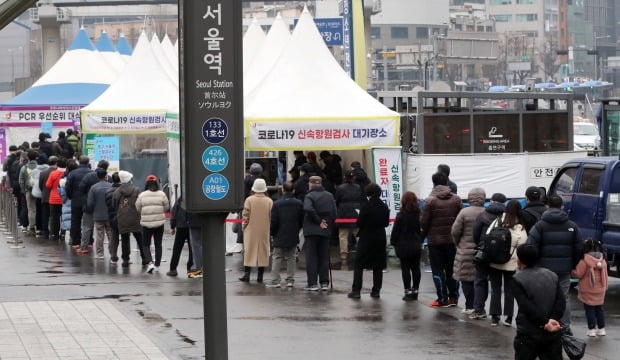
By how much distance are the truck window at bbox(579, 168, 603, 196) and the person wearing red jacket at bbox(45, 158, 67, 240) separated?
1147 centimetres

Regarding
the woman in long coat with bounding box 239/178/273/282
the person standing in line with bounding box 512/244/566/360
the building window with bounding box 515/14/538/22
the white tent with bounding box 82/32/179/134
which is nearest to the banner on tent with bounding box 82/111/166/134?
the white tent with bounding box 82/32/179/134

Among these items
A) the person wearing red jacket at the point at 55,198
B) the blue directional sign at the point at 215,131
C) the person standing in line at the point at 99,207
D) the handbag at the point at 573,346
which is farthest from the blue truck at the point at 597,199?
the person wearing red jacket at the point at 55,198

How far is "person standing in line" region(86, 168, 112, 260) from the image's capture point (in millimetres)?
22381

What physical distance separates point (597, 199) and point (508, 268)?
3129 millimetres

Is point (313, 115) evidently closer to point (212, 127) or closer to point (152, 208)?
point (152, 208)

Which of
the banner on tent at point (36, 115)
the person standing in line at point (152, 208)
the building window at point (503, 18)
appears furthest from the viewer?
the building window at point (503, 18)

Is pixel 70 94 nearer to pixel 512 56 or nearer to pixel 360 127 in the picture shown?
pixel 360 127

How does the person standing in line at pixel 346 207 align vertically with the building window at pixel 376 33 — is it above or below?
below

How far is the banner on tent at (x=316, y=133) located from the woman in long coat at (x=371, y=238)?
4.62 m

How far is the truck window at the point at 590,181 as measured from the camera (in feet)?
59.0

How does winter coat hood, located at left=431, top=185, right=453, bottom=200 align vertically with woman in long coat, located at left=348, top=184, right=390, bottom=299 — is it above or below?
above

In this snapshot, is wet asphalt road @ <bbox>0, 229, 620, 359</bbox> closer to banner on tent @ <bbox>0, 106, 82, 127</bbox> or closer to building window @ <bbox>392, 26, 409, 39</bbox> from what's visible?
banner on tent @ <bbox>0, 106, 82, 127</bbox>

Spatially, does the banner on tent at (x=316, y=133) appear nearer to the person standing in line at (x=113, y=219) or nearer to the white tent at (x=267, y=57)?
the white tent at (x=267, y=57)

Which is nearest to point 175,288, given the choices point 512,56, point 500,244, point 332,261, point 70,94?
Answer: point 332,261
